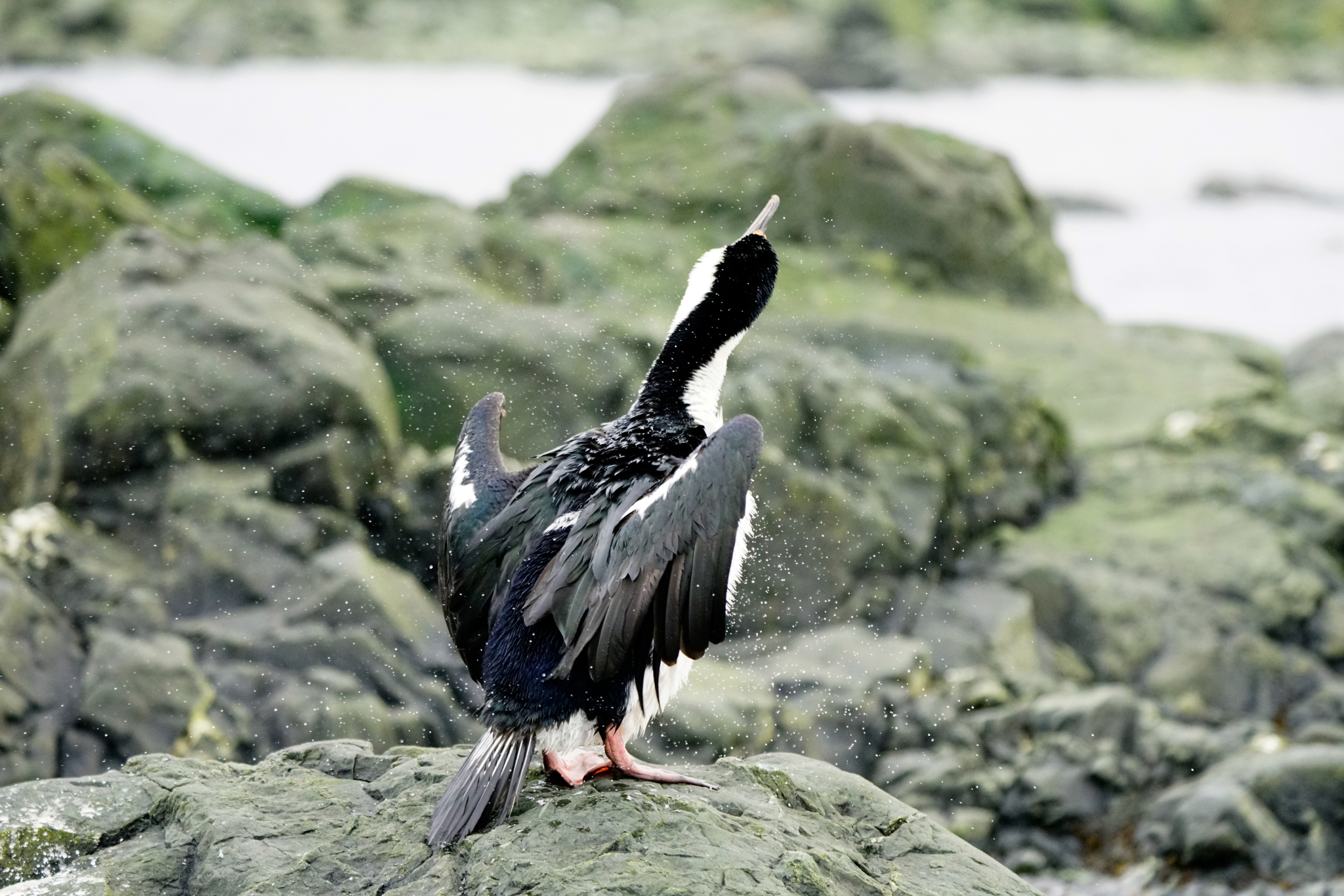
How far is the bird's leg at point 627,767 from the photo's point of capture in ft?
13.9

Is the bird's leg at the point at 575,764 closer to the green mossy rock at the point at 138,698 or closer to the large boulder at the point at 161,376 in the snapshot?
the green mossy rock at the point at 138,698

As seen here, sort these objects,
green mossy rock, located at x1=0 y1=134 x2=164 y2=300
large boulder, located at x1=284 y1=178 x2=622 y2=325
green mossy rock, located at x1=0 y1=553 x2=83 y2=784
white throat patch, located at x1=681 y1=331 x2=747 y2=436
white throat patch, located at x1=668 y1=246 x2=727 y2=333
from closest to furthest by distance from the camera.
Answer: white throat patch, located at x1=681 y1=331 x2=747 y2=436
white throat patch, located at x1=668 y1=246 x2=727 y2=333
green mossy rock, located at x1=0 y1=553 x2=83 y2=784
green mossy rock, located at x1=0 y1=134 x2=164 y2=300
large boulder, located at x1=284 y1=178 x2=622 y2=325

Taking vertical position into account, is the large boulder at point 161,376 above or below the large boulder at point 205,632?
above

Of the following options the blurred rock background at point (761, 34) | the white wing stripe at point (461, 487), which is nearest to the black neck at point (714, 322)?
the white wing stripe at point (461, 487)

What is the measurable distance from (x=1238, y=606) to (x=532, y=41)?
28.6 m

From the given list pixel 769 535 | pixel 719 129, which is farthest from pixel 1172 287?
pixel 769 535

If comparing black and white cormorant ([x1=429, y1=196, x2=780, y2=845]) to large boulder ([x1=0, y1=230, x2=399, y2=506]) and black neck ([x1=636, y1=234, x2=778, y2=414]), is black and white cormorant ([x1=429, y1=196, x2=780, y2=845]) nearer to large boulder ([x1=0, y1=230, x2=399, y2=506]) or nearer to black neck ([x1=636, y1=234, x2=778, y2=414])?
black neck ([x1=636, y1=234, x2=778, y2=414])

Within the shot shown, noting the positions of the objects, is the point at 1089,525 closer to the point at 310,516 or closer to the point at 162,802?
the point at 310,516

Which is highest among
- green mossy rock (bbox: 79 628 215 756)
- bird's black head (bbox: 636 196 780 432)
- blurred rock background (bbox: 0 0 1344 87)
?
Result: bird's black head (bbox: 636 196 780 432)

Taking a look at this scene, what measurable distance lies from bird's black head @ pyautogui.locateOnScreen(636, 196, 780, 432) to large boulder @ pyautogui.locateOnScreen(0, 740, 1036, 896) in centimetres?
123

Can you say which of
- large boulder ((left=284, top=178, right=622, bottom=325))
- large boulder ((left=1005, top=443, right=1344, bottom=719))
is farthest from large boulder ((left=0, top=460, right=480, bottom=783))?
large boulder ((left=1005, top=443, right=1344, bottom=719))

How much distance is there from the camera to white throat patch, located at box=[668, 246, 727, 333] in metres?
4.92

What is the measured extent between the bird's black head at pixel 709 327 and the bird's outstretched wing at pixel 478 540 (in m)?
0.57

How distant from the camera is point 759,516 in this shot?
28.8 feet
